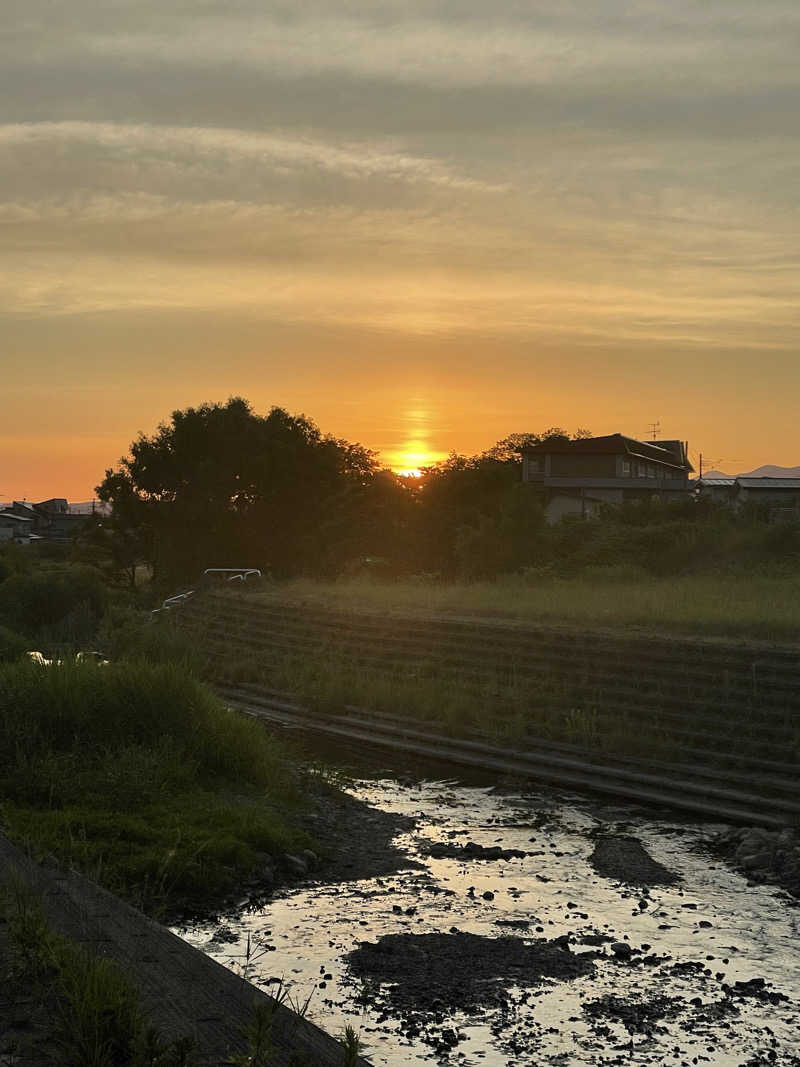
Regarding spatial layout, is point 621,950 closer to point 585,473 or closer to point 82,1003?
point 82,1003

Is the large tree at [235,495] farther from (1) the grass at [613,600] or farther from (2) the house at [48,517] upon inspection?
(2) the house at [48,517]

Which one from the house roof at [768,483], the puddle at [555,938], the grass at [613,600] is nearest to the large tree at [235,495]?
the grass at [613,600]

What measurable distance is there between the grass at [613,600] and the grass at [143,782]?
9265 mm

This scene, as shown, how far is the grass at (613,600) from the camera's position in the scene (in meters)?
25.1

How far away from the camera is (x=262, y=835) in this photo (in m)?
15.2

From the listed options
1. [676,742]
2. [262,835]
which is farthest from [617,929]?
[676,742]

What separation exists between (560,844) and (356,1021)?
693 cm

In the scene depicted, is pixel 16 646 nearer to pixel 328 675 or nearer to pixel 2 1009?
pixel 328 675

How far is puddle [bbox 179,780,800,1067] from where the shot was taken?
9516 millimetres

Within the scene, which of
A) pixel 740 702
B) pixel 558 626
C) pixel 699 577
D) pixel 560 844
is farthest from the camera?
pixel 699 577

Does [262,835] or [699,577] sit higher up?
[699,577]

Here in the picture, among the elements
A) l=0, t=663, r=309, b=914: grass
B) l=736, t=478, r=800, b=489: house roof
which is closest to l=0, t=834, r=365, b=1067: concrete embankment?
l=0, t=663, r=309, b=914: grass

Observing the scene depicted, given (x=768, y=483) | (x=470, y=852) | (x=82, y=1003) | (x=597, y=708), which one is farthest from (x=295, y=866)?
(x=768, y=483)

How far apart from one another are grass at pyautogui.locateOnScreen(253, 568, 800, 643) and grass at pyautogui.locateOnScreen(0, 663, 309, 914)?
9265mm
